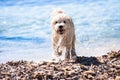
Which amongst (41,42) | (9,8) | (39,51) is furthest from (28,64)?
(9,8)

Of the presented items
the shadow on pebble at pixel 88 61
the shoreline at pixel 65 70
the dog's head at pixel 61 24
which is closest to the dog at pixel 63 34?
the dog's head at pixel 61 24

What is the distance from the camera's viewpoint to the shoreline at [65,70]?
8547mm

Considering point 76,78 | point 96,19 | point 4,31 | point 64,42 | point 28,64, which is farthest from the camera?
point 96,19

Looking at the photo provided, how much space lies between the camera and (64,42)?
1041 cm

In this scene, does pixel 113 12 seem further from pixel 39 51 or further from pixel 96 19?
pixel 39 51

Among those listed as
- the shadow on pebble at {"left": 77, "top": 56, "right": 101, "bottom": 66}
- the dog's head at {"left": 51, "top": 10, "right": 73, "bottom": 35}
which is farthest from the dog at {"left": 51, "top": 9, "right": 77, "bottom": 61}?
the shadow on pebble at {"left": 77, "top": 56, "right": 101, "bottom": 66}

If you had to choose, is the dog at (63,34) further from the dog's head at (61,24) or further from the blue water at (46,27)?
the blue water at (46,27)

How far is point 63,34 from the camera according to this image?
1010 centimetres

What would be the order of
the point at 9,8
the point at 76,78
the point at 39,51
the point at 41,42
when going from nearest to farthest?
1. the point at 76,78
2. the point at 39,51
3. the point at 41,42
4. the point at 9,8

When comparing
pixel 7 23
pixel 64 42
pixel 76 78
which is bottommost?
pixel 76 78

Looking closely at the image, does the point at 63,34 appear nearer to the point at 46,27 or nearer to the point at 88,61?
the point at 88,61

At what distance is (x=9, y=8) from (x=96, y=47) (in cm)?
1030

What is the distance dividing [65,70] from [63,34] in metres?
1.40

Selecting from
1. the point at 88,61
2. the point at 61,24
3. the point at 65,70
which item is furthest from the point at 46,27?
the point at 65,70
